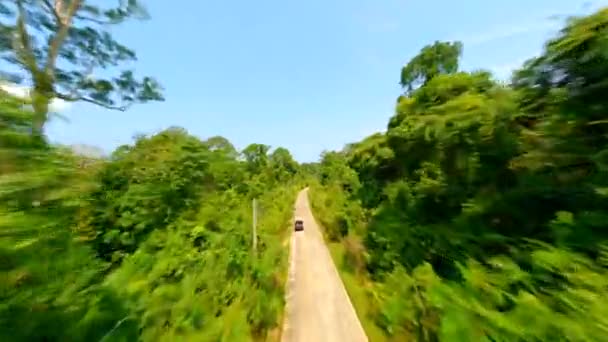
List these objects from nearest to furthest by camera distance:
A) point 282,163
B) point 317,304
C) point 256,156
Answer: point 317,304 → point 256,156 → point 282,163

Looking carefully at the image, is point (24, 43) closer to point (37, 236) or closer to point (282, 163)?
point (37, 236)

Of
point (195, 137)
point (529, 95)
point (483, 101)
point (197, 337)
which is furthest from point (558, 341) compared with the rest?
point (195, 137)

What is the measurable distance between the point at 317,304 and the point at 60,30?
10.5 meters

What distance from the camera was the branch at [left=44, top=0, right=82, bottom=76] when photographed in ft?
21.8

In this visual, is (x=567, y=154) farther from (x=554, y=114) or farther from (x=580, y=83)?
(x=580, y=83)

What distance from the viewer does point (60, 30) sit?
6867mm

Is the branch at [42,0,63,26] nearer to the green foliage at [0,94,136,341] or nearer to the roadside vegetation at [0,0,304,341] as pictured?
the roadside vegetation at [0,0,304,341]

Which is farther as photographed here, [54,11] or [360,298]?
[360,298]

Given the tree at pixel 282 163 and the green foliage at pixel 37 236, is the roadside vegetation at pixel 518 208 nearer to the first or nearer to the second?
the green foliage at pixel 37 236

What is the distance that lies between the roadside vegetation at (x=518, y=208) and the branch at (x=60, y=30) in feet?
24.8

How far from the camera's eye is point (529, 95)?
4.28 m

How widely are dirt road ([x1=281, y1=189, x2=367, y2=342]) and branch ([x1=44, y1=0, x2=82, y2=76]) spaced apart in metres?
8.64

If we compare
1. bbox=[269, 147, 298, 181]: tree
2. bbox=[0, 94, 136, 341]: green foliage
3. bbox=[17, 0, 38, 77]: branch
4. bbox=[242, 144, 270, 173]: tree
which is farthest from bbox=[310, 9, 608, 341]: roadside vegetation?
bbox=[269, 147, 298, 181]: tree

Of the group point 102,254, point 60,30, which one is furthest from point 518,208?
point 60,30
